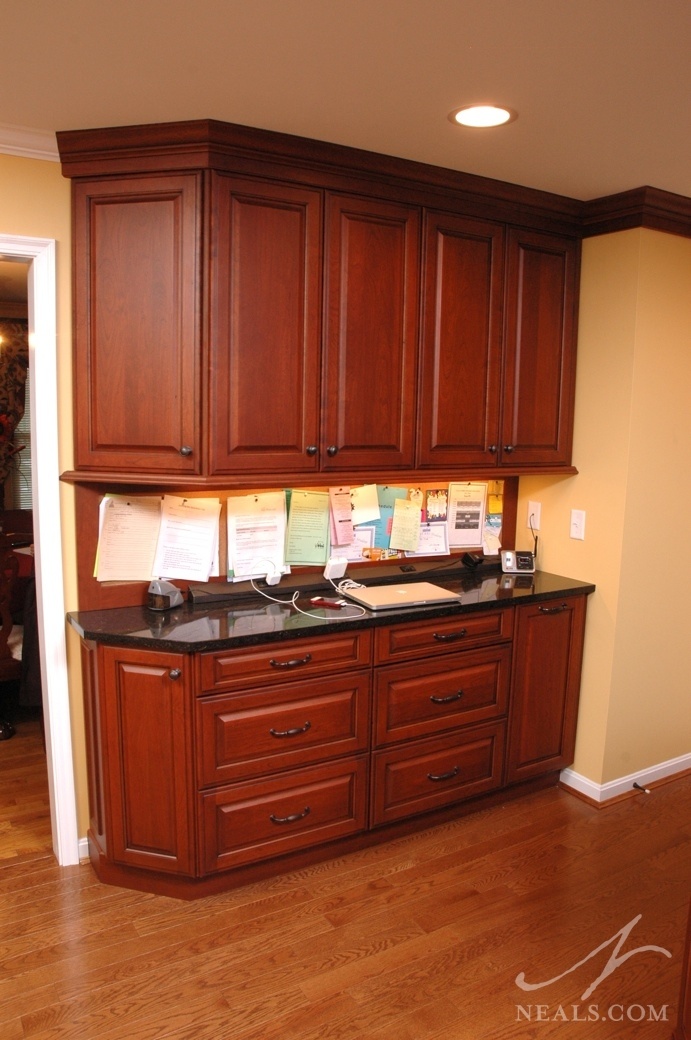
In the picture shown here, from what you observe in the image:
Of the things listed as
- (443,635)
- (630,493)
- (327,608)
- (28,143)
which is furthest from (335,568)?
(28,143)

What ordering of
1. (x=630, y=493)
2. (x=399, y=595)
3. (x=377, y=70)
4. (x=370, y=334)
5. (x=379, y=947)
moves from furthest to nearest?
(x=630, y=493), (x=399, y=595), (x=370, y=334), (x=379, y=947), (x=377, y=70)

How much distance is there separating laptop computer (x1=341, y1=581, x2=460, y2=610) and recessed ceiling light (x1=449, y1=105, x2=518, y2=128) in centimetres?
155

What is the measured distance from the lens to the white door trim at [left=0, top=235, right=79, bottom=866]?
7.63ft

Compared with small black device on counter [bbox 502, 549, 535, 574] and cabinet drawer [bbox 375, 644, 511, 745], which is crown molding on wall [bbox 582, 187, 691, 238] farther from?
cabinet drawer [bbox 375, 644, 511, 745]

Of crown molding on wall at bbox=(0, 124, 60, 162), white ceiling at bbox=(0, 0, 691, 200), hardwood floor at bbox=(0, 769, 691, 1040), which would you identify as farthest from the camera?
crown molding on wall at bbox=(0, 124, 60, 162)

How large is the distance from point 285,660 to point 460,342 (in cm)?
137

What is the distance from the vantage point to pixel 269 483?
2451mm

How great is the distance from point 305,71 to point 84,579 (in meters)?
1.69

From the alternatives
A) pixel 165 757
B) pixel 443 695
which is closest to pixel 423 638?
pixel 443 695

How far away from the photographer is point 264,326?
7.81 ft

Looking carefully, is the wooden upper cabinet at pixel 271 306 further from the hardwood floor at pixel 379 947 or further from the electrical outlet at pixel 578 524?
the hardwood floor at pixel 379 947

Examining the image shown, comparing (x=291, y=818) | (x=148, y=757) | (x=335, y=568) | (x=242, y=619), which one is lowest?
(x=291, y=818)

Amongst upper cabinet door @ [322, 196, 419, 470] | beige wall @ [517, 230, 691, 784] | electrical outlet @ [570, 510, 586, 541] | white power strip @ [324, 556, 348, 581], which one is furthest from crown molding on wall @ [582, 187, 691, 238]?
white power strip @ [324, 556, 348, 581]

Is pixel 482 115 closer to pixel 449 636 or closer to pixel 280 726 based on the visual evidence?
pixel 449 636
